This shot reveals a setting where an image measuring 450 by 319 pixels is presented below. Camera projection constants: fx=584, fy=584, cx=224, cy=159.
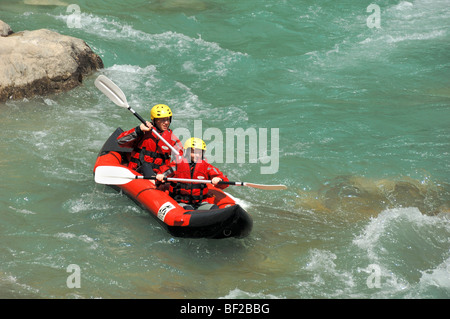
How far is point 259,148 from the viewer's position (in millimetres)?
8180

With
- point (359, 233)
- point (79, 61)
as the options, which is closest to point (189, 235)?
point (359, 233)

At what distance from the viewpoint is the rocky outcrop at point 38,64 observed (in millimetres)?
8875

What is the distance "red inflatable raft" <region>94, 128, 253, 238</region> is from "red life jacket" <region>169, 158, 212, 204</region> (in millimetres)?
128

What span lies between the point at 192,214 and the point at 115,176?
3.72ft

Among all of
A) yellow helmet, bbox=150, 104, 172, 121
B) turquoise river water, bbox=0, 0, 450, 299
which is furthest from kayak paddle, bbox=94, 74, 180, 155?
yellow helmet, bbox=150, 104, 172, 121

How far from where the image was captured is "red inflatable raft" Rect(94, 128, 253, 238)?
554cm

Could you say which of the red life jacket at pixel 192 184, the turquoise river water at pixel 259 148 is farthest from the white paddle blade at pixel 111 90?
the red life jacket at pixel 192 184

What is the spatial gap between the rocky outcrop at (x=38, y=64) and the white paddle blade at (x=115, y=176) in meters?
3.26

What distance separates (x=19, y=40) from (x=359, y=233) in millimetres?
6245

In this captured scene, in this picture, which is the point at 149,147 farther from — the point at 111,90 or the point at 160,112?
the point at 111,90

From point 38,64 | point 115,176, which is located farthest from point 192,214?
point 38,64

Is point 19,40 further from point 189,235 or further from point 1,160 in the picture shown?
point 189,235

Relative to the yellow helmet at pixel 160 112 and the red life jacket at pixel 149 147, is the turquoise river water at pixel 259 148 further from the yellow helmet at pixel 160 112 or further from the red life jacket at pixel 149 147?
the yellow helmet at pixel 160 112

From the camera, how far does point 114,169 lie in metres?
6.41
